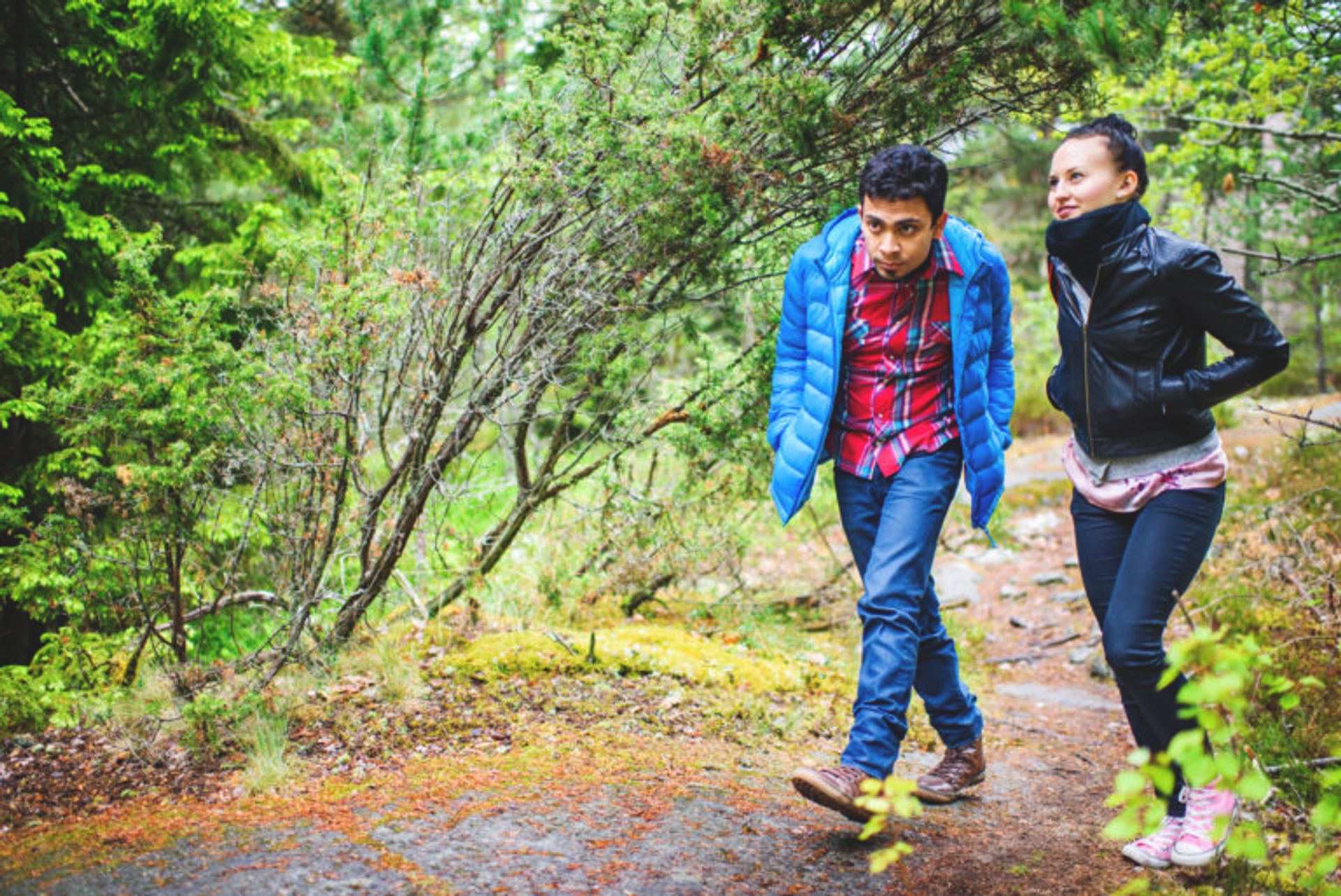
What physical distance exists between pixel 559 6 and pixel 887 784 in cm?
782

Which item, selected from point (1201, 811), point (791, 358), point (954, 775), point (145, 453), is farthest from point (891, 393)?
point (145, 453)

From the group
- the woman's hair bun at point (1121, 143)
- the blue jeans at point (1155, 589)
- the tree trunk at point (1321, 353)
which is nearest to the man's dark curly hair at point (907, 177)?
the woman's hair bun at point (1121, 143)

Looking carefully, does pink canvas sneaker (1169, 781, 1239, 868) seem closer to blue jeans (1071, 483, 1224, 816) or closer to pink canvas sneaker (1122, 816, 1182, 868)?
pink canvas sneaker (1122, 816, 1182, 868)

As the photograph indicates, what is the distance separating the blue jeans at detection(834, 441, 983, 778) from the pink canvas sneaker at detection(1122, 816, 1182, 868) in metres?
0.78

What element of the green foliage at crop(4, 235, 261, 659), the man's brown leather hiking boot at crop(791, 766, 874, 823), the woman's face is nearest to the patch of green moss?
the green foliage at crop(4, 235, 261, 659)

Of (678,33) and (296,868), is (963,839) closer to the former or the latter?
(296,868)

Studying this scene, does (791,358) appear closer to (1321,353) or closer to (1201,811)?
(1201,811)

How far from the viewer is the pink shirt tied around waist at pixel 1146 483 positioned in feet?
9.27

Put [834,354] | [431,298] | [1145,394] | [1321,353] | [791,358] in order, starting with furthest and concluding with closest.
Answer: [1321,353], [431,298], [791,358], [834,354], [1145,394]

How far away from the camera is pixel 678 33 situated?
3869mm

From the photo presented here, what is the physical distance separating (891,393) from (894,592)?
2.22 feet

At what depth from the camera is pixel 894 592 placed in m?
2.98

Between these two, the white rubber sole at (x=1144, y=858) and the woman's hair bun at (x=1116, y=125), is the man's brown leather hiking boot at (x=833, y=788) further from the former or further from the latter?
the woman's hair bun at (x=1116, y=125)

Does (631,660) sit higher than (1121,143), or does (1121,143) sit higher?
(1121,143)
